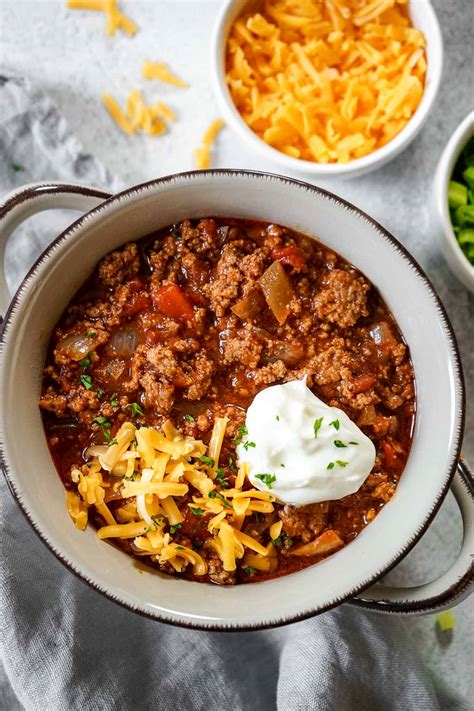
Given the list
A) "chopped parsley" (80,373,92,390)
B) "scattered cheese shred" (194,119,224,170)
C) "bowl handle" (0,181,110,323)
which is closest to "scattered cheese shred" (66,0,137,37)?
"scattered cheese shred" (194,119,224,170)

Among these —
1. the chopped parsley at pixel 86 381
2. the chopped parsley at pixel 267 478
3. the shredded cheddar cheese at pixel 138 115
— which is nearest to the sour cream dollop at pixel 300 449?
the chopped parsley at pixel 267 478

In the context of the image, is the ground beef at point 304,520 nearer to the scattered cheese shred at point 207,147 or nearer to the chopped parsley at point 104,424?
the chopped parsley at point 104,424

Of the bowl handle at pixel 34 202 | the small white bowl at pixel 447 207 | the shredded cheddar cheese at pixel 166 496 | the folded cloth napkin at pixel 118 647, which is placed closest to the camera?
the shredded cheddar cheese at pixel 166 496

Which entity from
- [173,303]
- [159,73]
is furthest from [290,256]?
[159,73]

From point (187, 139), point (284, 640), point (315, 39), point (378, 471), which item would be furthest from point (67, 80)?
point (284, 640)

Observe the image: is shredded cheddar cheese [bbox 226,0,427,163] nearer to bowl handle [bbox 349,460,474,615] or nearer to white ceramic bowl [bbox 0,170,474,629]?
white ceramic bowl [bbox 0,170,474,629]

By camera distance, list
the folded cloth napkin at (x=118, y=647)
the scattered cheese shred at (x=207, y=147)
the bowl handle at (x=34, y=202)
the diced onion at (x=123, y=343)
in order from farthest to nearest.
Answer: the scattered cheese shred at (x=207, y=147)
the folded cloth napkin at (x=118, y=647)
the diced onion at (x=123, y=343)
the bowl handle at (x=34, y=202)
